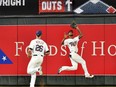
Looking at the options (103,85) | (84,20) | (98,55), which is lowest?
(103,85)

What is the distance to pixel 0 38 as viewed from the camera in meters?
19.7

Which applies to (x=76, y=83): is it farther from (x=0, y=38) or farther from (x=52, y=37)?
(x=0, y=38)

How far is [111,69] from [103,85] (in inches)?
27.7

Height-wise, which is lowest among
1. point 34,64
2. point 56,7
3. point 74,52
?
point 34,64

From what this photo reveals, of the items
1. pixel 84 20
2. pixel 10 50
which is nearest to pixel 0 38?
pixel 10 50

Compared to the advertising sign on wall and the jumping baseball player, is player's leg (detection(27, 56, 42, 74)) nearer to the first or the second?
the jumping baseball player

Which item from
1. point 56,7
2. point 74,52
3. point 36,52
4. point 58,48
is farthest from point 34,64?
point 56,7

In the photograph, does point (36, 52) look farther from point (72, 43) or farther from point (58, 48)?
point (58, 48)

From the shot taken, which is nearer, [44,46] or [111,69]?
[44,46]

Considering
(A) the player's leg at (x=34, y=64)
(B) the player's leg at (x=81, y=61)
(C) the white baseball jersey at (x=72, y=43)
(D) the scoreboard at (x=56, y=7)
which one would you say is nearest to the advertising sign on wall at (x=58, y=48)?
(D) the scoreboard at (x=56, y=7)

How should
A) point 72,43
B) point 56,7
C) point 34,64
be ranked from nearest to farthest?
1. point 34,64
2. point 72,43
3. point 56,7

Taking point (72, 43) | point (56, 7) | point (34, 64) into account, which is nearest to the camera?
point (34, 64)

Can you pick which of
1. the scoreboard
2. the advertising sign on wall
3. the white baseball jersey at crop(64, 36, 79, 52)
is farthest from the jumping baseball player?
the scoreboard

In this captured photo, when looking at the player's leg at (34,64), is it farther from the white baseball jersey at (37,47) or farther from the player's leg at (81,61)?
the player's leg at (81,61)
